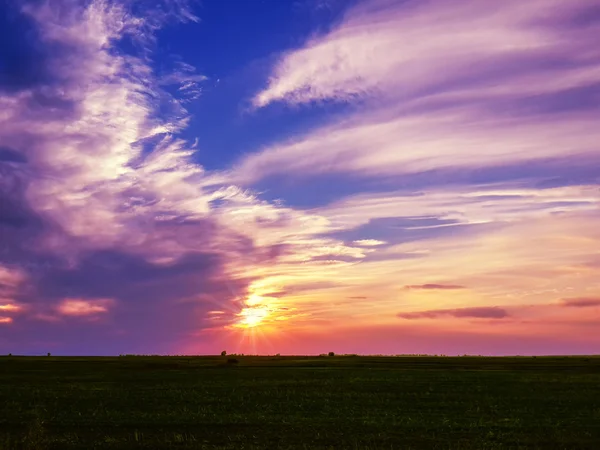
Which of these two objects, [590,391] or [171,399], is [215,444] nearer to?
[171,399]

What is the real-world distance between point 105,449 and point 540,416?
88.0 feet

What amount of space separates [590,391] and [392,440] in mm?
35404

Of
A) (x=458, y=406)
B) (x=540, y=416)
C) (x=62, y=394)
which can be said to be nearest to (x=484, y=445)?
(x=540, y=416)

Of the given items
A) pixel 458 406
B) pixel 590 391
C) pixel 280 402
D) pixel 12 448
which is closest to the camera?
pixel 12 448

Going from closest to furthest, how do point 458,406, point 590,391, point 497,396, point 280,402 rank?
point 458,406 < point 280,402 < point 497,396 < point 590,391

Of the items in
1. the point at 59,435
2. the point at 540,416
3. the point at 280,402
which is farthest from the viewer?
the point at 280,402

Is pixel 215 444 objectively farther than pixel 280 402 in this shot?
No

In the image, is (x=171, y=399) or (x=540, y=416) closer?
(x=540, y=416)

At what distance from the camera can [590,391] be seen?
55.5 meters

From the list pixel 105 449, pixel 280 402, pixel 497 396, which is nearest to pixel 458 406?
pixel 497 396

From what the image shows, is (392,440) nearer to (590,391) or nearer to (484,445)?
(484,445)

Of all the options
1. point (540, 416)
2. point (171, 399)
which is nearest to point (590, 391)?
point (540, 416)

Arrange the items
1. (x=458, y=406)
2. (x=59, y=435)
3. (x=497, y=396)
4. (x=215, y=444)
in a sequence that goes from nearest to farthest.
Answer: (x=215, y=444) < (x=59, y=435) < (x=458, y=406) < (x=497, y=396)

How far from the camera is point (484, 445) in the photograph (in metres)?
27.7
